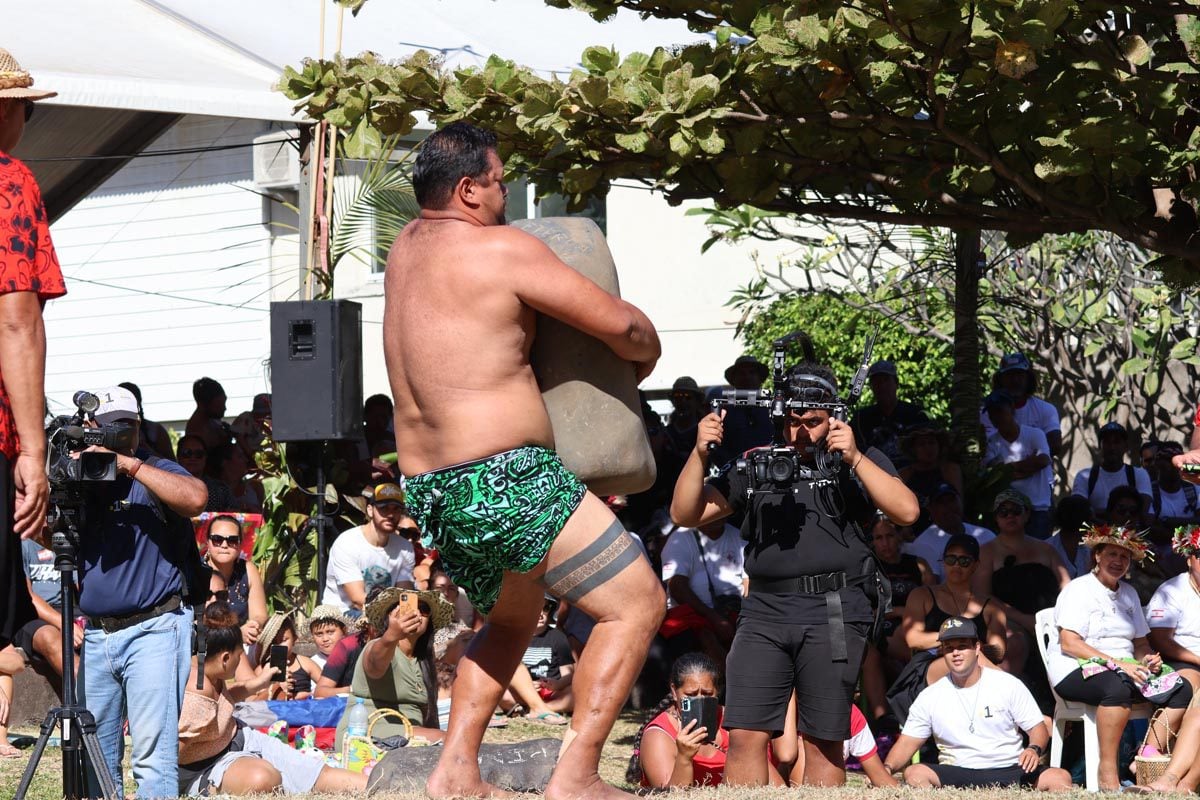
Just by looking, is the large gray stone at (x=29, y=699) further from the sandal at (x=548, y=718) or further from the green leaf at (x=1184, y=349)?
the green leaf at (x=1184, y=349)

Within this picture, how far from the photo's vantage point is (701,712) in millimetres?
6566

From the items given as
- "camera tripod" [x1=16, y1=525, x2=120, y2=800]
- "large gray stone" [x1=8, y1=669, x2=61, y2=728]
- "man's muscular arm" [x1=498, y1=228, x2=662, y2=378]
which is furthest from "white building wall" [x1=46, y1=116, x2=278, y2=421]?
"man's muscular arm" [x1=498, y1=228, x2=662, y2=378]

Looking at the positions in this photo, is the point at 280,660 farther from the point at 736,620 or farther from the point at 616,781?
the point at 736,620

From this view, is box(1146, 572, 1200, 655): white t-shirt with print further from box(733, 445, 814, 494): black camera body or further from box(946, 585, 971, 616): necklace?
box(733, 445, 814, 494): black camera body

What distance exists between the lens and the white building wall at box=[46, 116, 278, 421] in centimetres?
2141

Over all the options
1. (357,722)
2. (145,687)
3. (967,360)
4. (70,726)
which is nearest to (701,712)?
(357,722)

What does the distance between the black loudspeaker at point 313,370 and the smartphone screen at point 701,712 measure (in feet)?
13.5

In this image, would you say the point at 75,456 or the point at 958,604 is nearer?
the point at 75,456

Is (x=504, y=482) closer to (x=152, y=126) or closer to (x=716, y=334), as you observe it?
(x=152, y=126)

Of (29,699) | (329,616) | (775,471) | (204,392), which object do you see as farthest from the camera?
(204,392)

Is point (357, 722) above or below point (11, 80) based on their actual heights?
below

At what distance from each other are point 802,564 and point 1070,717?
322 centimetres

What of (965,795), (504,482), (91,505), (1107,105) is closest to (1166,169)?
(1107,105)

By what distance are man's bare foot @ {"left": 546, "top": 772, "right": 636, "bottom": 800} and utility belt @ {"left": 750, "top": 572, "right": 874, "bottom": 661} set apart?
179 cm
